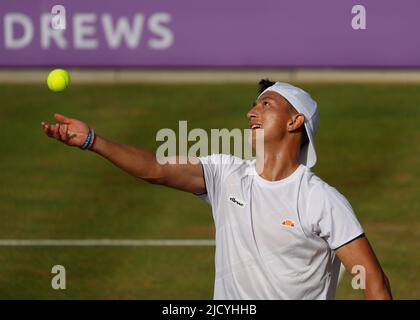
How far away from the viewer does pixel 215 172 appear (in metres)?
9.14

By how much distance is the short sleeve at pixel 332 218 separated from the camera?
829 centimetres

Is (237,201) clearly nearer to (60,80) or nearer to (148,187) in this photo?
(60,80)

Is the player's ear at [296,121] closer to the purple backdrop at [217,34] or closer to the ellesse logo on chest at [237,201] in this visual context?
the ellesse logo on chest at [237,201]

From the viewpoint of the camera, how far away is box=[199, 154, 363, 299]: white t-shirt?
8.52 metres

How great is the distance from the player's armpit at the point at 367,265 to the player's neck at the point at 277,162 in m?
0.88

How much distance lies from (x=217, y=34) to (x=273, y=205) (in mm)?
13517

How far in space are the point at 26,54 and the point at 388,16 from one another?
22.6ft

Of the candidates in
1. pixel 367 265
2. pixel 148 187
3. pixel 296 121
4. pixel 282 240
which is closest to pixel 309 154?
pixel 296 121

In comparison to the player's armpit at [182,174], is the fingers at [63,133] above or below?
above

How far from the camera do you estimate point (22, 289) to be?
1334cm

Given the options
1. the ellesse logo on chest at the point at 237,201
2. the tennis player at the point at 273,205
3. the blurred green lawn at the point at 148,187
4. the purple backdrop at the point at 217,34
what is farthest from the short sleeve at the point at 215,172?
the purple backdrop at the point at 217,34

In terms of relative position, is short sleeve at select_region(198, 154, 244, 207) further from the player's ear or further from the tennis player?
the player's ear

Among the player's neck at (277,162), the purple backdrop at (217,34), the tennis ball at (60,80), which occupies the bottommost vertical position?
the player's neck at (277,162)
